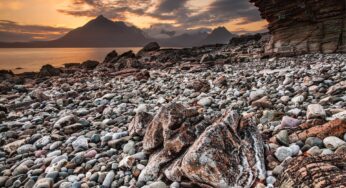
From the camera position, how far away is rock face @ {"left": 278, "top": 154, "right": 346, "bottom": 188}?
9.20 ft

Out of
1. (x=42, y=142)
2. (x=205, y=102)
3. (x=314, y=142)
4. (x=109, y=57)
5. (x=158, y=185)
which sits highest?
(x=109, y=57)

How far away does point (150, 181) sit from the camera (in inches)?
163

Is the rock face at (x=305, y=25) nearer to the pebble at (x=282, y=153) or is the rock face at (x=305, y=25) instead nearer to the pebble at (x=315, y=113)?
the pebble at (x=315, y=113)

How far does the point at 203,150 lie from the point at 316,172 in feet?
4.31

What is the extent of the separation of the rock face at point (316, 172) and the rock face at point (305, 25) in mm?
14936

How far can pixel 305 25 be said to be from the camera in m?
17.6

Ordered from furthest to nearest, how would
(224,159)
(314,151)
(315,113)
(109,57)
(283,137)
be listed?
(109,57)
(315,113)
(283,137)
(314,151)
(224,159)

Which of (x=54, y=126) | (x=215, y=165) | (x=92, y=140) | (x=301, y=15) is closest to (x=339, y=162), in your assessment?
(x=215, y=165)

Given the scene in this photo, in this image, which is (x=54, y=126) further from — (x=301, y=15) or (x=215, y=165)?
(x=301, y=15)

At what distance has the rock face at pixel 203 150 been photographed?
11.9 ft

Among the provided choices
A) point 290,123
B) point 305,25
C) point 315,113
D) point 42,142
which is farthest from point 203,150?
point 305,25

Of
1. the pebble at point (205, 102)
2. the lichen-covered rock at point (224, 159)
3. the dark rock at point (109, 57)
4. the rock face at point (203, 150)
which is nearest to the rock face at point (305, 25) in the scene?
the pebble at point (205, 102)

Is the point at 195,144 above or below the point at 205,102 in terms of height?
above

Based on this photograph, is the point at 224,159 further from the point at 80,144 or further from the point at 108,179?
the point at 80,144
